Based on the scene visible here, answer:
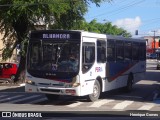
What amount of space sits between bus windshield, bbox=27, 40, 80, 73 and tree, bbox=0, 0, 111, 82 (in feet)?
34.2

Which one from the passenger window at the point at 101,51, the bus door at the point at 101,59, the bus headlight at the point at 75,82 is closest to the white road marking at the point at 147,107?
the bus door at the point at 101,59

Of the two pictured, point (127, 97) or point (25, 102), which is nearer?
point (25, 102)

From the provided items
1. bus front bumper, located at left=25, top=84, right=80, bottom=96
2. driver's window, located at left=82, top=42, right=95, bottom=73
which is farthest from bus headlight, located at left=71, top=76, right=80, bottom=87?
driver's window, located at left=82, top=42, right=95, bottom=73

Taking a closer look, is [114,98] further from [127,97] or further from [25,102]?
[25,102]

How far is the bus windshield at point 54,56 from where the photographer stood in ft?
56.1

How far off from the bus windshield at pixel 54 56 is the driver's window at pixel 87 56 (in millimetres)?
330

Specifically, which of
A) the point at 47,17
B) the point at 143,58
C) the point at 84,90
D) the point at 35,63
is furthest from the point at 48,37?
the point at 47,17

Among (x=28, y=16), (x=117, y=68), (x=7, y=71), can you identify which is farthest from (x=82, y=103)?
(x=7, y=71)

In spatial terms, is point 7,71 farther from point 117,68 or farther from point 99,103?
point 99,103

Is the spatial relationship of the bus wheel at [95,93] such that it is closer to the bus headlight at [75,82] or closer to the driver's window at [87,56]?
the driver's window at [87,56]

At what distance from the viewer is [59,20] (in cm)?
3058

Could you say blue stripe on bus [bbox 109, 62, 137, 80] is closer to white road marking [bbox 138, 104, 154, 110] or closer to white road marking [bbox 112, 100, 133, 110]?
white road marking [bbox 112, 100, 133, 110]

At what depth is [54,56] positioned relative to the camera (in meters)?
17.3

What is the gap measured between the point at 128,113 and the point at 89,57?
444 inches
